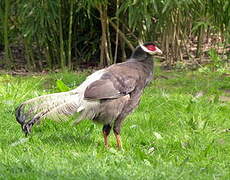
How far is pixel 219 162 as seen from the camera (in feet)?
12.7

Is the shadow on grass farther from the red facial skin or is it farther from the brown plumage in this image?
the red facial skin

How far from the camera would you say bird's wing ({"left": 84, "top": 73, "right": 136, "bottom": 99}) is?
4125 mm

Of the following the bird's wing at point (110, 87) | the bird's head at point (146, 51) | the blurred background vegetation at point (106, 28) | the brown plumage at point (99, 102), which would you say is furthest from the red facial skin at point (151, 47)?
the blurred background vegetation at point (106, 28)

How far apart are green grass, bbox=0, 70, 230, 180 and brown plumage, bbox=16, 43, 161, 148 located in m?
0.19

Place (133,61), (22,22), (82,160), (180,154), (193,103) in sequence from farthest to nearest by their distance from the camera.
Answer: (22,22)
(193,103)
(133,61)
(180,154)
(82,160)

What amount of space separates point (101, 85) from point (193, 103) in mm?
1686

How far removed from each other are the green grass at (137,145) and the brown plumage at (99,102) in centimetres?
19

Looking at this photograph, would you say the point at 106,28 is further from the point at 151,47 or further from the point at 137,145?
the point at 137,145

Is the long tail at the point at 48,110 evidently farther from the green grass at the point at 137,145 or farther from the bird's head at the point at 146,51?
the bird's head at the point at 146,51

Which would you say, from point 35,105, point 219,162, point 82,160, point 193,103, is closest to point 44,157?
point 82,160

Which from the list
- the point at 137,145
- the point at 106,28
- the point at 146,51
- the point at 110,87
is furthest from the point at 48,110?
the point at 106,28

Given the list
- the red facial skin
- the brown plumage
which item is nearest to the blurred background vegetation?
the red facial skin

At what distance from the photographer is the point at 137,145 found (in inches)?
171

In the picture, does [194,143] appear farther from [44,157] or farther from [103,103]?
[44,157]
